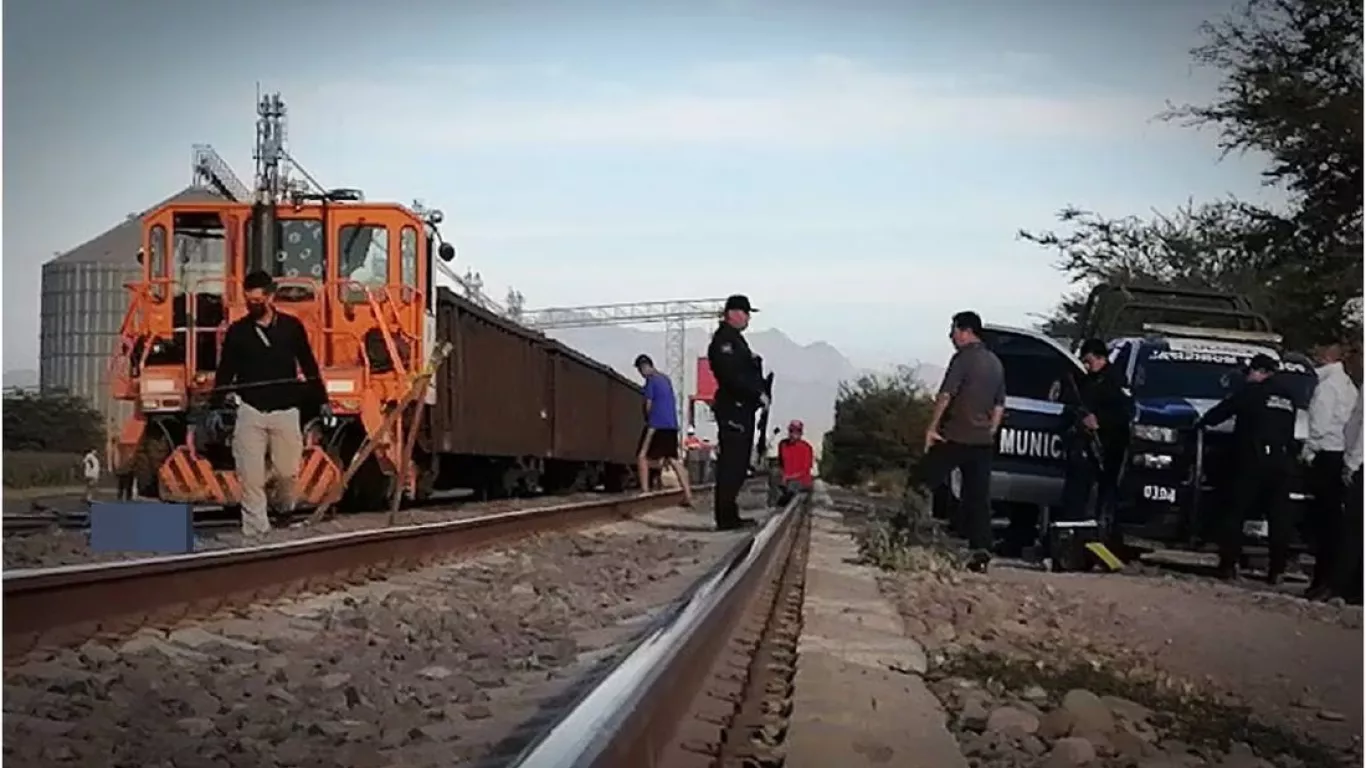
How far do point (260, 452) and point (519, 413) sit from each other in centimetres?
573

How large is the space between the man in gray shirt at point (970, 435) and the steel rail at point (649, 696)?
35.6 inches

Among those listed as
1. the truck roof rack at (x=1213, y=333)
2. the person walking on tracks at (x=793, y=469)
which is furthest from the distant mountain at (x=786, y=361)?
the person walking on tracks at (x=793, y=469)

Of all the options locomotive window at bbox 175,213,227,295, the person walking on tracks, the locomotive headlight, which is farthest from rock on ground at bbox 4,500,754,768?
the person walking on tracks

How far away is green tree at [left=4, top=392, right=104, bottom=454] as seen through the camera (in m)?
3.06

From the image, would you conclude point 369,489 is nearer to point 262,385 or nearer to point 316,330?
point 316,330

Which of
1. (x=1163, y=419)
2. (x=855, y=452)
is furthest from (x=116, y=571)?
(x=855, y=452)

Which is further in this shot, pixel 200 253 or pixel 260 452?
pixel 260 452

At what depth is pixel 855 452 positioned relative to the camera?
7.09 m

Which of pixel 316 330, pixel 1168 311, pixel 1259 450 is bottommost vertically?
pixel 1259 450

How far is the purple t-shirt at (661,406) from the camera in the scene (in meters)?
9.02

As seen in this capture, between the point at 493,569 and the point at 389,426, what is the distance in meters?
1.22

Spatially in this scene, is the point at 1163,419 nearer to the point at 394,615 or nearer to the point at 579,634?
the point at 579,634

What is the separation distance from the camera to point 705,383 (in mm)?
6801

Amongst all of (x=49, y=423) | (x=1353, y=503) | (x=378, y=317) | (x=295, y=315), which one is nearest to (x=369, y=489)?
(x=378, y=317)
